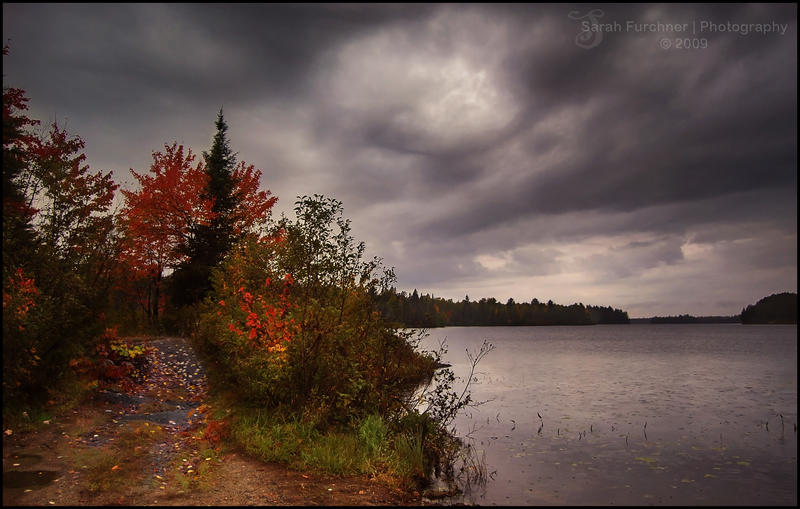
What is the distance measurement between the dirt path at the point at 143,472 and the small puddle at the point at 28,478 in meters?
0.01

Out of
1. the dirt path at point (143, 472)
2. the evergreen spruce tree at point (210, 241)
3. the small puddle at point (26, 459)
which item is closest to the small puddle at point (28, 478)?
the dirt path at point (143, 472)

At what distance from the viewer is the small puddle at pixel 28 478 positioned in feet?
26.5

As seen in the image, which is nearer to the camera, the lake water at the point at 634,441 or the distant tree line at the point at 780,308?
the lake water at the point at 634,441

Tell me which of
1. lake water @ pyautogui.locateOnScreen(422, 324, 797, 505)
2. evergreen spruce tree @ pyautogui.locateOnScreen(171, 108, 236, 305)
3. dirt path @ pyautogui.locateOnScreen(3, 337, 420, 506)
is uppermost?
evergreen spruce tree @ pyautogui.locateOnScreen(171, 108, 236, 305)

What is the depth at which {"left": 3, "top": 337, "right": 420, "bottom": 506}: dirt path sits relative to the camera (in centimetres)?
803

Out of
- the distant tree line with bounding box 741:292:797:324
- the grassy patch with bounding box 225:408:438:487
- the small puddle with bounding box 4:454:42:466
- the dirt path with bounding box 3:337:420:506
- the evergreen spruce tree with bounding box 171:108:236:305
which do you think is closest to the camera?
the dirt path with bounding box 3:337:420:506

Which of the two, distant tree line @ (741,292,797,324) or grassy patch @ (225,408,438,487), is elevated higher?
distant tree line @ (741,292,797,324)

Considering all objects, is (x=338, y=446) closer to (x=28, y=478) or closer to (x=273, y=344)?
(x=273, y=344)

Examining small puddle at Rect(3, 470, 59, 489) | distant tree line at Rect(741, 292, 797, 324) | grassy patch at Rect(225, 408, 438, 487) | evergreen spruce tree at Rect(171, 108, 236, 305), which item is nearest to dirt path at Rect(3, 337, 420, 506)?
small puddle at Rect(3, 470, 59, 489)

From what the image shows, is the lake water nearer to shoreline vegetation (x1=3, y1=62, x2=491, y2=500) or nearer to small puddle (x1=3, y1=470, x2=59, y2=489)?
shoreline vegetation (x1=3, y1=62, x2=491, y2=500)

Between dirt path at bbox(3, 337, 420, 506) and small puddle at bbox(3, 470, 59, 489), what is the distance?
14mm

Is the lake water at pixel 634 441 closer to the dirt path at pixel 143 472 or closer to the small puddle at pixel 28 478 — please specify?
the dirt path at pixel 143 472

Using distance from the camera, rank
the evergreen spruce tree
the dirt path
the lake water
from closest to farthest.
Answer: the dirt path < the lake water < the evergreen spruce tree

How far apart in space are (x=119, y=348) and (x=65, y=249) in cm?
546
